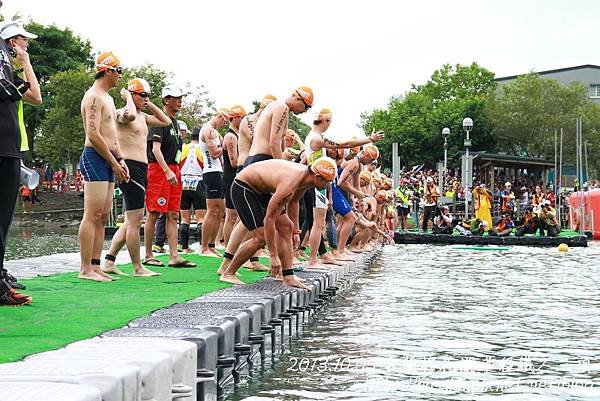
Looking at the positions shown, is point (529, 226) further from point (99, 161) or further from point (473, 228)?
point (99, 161)

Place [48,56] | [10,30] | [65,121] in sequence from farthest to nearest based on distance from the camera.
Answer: [48,56]
[65,121]
[10,30]

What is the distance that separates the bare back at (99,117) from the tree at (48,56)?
55.8 metres

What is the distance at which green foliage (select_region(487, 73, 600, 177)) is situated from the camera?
65438 millimetres

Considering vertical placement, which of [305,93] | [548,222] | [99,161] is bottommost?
[548,222]

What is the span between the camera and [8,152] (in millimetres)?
6574

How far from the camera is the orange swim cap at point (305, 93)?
392 inches

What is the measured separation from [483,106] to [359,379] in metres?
70.2

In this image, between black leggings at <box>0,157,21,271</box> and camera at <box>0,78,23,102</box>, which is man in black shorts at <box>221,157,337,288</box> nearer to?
black leggings at <box>0,157,21,271</box>

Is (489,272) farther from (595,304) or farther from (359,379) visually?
(359,379)

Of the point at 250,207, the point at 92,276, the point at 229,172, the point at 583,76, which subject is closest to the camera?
the point at 92,276

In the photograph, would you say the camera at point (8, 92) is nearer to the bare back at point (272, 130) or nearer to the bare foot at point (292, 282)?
the bare foot at point (292, 282)

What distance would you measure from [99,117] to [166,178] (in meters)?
2.15

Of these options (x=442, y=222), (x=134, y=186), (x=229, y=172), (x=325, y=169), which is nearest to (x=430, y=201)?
(x=442, y=222)

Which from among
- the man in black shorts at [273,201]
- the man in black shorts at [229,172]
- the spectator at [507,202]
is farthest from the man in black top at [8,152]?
the spectator at [507,202]
